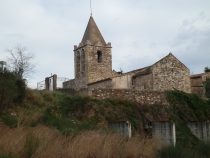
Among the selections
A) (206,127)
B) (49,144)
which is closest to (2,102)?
(49,144)

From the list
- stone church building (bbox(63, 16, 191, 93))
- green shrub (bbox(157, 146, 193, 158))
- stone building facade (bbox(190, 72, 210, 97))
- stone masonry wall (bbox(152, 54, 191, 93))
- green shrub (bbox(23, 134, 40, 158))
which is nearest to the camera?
green shrub (bbox(23, 134, 40, 158))

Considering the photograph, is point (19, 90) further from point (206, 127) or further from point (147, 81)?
point (147, 81)

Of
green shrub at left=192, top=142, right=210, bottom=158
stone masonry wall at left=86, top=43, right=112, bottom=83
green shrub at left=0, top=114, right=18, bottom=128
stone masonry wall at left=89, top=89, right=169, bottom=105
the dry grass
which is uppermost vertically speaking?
stone masonry wall at left=86, top=43, right=112, bottom=83

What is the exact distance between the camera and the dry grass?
12.5 metres

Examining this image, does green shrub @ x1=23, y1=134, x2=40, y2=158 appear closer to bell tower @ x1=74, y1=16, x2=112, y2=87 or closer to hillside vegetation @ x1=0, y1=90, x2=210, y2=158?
hillside vegetation @ x1=0, y1=90, x2=210, y2=158

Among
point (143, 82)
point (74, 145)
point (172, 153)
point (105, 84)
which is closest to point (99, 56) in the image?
point (105, 84)

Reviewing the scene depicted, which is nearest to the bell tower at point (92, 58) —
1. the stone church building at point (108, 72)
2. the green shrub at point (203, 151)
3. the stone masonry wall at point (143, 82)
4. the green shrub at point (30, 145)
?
the stone church building at point (108, 72)

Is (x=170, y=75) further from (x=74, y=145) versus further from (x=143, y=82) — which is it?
(x=74, y=145)

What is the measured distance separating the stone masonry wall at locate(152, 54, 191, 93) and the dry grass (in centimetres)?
2296

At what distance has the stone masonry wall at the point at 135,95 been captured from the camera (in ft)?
86.9

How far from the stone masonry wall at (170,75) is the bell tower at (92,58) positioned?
1191cm

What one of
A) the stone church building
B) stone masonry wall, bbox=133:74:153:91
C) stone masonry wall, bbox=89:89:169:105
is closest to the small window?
the stone church building

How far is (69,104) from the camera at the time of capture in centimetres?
2462

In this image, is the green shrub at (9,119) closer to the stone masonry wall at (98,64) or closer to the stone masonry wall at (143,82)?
the stone masonry wall at (143,82)
